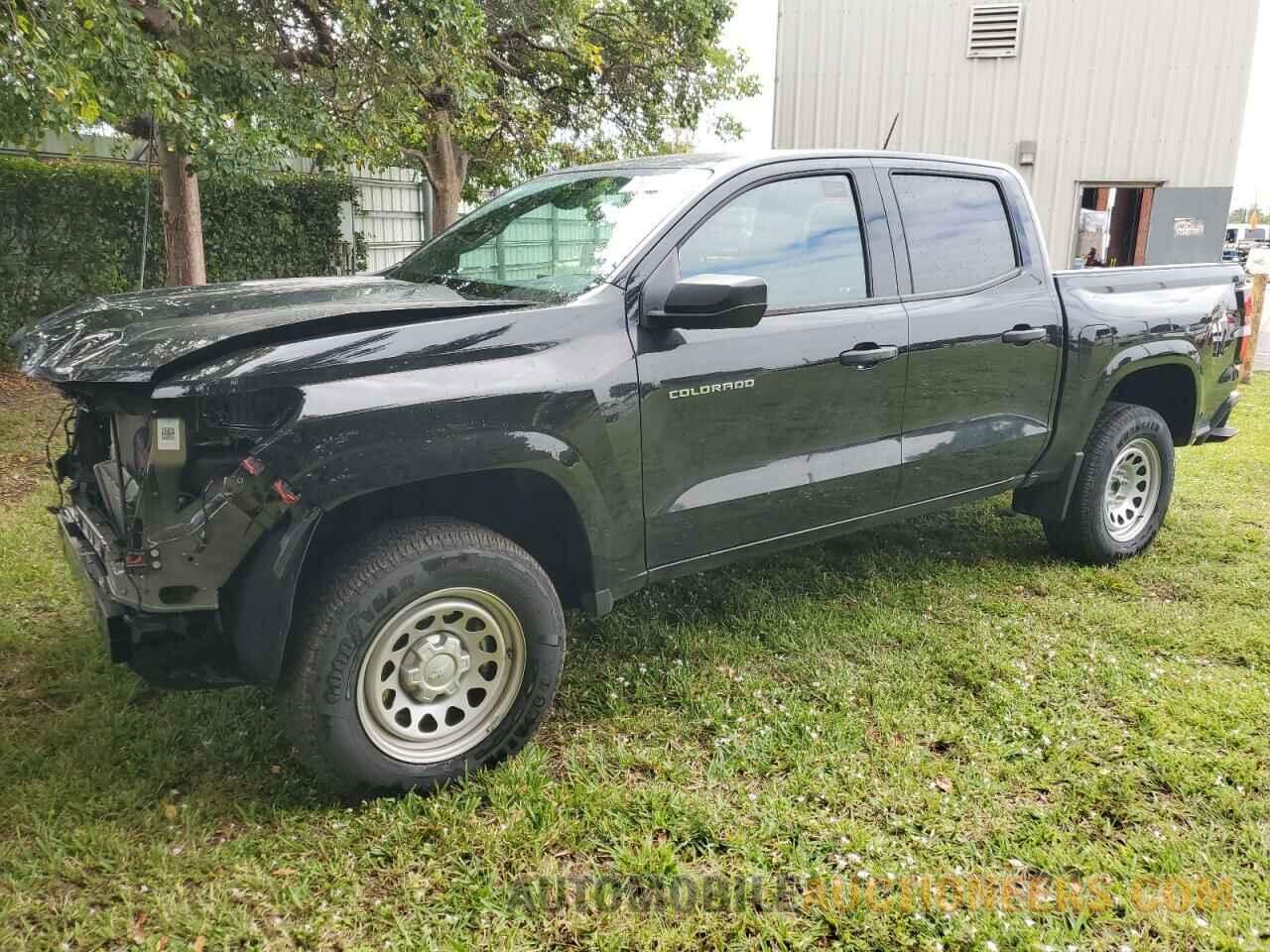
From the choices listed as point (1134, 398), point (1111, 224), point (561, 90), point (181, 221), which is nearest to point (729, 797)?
point (1134, 398)

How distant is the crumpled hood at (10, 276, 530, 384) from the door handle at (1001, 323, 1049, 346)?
7.37ft

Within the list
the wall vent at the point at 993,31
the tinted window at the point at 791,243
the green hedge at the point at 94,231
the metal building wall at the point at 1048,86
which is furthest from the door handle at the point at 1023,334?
the wall vent at the point at 993,31

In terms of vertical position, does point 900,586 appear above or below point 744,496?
below

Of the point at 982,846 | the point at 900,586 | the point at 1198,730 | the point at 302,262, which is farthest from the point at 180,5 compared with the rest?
the point at 302,262

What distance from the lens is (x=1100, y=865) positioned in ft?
8.77

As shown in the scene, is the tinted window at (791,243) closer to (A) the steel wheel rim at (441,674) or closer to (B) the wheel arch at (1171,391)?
(A) the steel wheel rim at (441,674)

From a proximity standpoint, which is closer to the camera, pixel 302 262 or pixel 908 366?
pixel 908 366

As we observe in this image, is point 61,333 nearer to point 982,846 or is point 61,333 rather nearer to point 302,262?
point 982,846

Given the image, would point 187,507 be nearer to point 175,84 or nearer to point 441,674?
point 441,674

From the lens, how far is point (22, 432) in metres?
7.41

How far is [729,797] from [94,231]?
9524 millimetres

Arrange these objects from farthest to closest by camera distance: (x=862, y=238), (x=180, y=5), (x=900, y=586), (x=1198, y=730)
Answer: (x=180, y=5), (x=900, y=586), (x=862, y=238), (x=1198, y=730)

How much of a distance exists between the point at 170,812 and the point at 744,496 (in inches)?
80.9

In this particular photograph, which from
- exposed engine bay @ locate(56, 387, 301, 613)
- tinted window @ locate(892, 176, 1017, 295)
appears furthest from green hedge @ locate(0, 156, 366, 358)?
exposed engine bay @ locate(56, 387, 301, 613)
